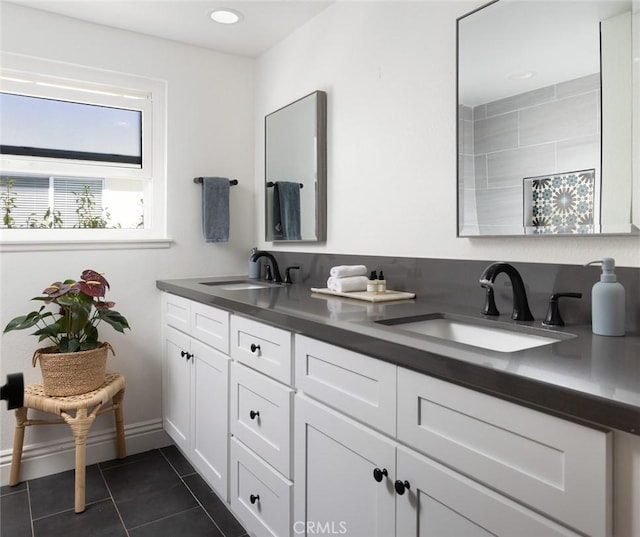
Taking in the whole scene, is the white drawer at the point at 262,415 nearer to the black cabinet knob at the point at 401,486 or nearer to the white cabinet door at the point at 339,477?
the white cabinet door at the point at 339,477

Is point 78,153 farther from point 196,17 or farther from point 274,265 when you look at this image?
point 274,265

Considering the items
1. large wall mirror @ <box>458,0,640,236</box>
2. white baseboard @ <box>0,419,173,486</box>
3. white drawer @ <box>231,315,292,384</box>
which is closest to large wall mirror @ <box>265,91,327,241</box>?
white drawer @ <box>231,315,292,384</box>

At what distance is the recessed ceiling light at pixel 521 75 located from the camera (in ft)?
4.70

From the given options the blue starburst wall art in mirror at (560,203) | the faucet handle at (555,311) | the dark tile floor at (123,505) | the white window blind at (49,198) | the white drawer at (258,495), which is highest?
the white window blind at (49,198)

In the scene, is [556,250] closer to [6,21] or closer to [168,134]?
[168,134]

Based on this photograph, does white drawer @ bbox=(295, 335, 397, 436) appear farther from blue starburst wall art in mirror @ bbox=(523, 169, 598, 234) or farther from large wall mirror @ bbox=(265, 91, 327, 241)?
large wall mirror @ bbox=(265, 91, 327, 241)

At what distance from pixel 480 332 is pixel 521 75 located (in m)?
0.82

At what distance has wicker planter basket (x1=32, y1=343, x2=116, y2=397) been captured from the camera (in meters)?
2.14

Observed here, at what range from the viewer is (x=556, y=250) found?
4.55 ft

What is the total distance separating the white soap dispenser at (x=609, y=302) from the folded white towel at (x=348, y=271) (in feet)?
3.22

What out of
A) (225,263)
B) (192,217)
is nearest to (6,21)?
(192,217)

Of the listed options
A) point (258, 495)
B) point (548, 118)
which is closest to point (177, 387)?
point (258, 495)

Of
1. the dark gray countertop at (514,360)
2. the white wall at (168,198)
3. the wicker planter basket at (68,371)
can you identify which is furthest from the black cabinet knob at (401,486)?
the white wall at (168,198)

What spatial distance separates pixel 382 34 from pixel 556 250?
1216mm
